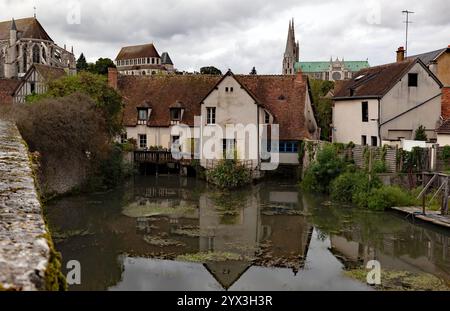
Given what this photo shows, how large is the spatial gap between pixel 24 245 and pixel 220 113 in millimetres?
29800

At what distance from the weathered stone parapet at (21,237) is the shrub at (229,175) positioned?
2264cm

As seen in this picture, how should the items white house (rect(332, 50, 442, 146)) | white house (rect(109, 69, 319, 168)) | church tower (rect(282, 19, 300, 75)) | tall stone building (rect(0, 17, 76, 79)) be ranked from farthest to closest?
church tower (rect(282, 19, 300, 75)), tall stone building (rect(0, 17, 76, 79)), white house (rect(109, 69, 319, 168)), white house (rect(332, 50, 442, 146))

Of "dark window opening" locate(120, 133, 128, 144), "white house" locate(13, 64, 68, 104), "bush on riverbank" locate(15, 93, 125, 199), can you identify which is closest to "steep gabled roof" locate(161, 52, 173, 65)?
"white house" locate(13, 64, 68, 104)

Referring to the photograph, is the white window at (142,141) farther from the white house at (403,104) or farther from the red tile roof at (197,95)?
the white house at (403,104)

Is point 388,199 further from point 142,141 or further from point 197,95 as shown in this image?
point 142,141

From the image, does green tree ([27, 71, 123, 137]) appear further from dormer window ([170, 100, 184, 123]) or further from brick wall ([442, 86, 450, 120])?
brick wall ([442, 86, 450, 120])

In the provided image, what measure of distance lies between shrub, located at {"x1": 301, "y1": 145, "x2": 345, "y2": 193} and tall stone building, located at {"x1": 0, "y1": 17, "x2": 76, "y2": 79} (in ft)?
202

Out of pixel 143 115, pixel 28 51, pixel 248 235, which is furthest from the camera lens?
pixel 28 51

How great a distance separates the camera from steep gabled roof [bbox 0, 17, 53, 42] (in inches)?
3342

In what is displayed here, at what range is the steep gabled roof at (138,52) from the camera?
120 metres

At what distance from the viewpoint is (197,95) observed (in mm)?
37625

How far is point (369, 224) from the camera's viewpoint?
1992 centimetres

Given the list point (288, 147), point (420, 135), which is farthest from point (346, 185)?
point (288, 147)
